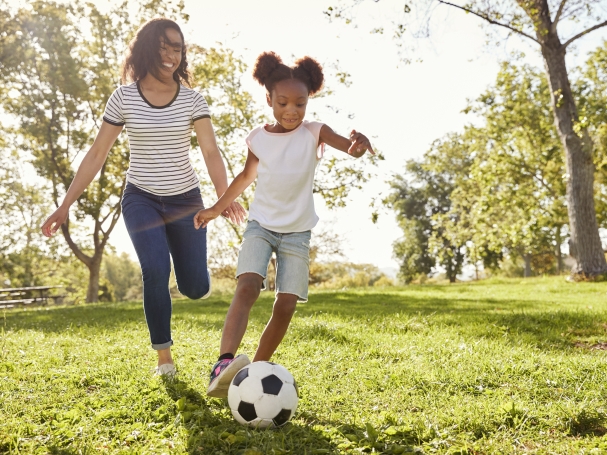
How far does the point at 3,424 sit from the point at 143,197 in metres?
1.85

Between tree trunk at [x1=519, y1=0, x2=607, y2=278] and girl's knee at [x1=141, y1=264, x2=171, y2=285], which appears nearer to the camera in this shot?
girl's knee at [x1=141, y1=264, x2=171, y2=285]

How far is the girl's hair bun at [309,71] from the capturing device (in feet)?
12.8

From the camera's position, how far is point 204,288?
180 inches

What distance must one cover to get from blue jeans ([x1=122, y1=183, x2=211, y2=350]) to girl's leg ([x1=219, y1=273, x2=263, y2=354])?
808 millimetres

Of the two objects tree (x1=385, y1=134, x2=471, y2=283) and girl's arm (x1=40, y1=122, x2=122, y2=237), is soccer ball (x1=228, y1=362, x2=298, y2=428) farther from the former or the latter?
tree (x1=385, y1=134, x2=471, y2=283)

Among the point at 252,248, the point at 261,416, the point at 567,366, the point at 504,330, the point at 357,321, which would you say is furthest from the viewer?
the point at 357,321

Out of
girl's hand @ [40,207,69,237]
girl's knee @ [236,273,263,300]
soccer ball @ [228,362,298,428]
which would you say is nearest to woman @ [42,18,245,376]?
girl's hand @ [40,207,69,237]

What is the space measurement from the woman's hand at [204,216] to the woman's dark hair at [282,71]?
0.97 metres

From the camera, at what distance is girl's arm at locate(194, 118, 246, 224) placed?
448 centimetres

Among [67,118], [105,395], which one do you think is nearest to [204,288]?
[105,395]

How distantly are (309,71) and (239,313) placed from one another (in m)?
1.81

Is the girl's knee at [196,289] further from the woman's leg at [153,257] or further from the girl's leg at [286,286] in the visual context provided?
the girl's leg at [286,286]

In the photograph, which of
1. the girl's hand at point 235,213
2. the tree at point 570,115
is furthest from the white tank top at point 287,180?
the tree at point 570,115

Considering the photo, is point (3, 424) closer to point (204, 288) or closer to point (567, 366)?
point (204, 288)
